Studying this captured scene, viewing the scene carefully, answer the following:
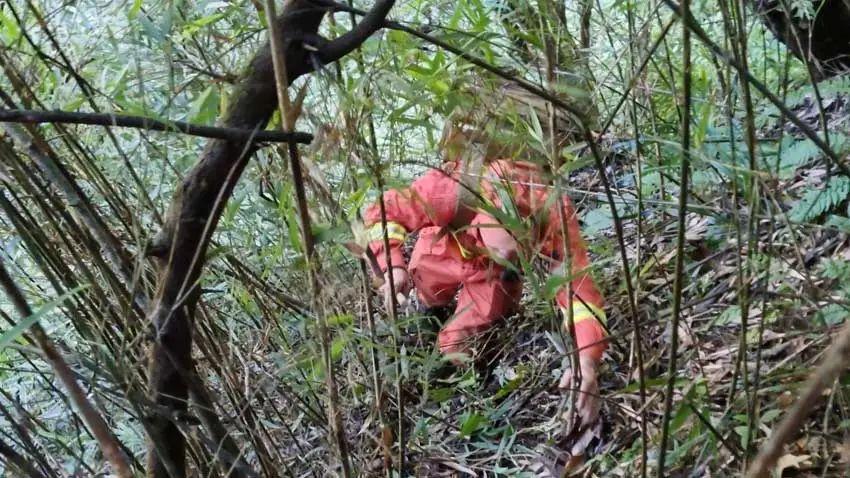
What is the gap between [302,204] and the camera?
73cm

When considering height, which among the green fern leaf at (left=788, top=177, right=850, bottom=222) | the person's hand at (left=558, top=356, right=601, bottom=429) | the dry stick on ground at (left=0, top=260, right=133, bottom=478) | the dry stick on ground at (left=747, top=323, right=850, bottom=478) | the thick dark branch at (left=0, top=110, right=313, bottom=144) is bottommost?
the person's hand at (left=558, top=356, right=601, bottom=429)

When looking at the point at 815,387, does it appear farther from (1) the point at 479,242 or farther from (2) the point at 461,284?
(2) the point at 461,284

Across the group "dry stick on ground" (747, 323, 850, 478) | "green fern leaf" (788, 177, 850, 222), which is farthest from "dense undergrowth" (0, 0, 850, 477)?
"dry stick on ground" (747, 323, 850, 478)

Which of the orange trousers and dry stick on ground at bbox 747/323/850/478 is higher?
dry stick on ground at bbox 747/323/850/478

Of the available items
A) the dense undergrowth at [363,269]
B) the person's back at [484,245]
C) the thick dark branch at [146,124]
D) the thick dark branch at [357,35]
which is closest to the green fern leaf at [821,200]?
the dense undergrowth at [363,269]

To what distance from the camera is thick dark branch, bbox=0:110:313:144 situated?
0.66 m

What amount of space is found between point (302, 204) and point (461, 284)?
1.20 metres

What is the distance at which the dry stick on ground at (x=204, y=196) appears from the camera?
80 cm

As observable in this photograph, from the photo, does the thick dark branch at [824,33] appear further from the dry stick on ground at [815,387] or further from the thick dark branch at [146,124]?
the dry stick on ground at [815,387]

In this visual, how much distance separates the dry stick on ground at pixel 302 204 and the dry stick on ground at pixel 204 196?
0.06 metres

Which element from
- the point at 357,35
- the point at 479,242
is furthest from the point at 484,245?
the point at 357,35

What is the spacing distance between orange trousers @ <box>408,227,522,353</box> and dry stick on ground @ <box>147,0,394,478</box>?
0.90 meters

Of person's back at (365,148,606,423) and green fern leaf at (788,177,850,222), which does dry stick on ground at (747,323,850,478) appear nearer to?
person's back at (365,148,606,423)

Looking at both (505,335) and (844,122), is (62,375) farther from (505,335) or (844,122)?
(844,122)
